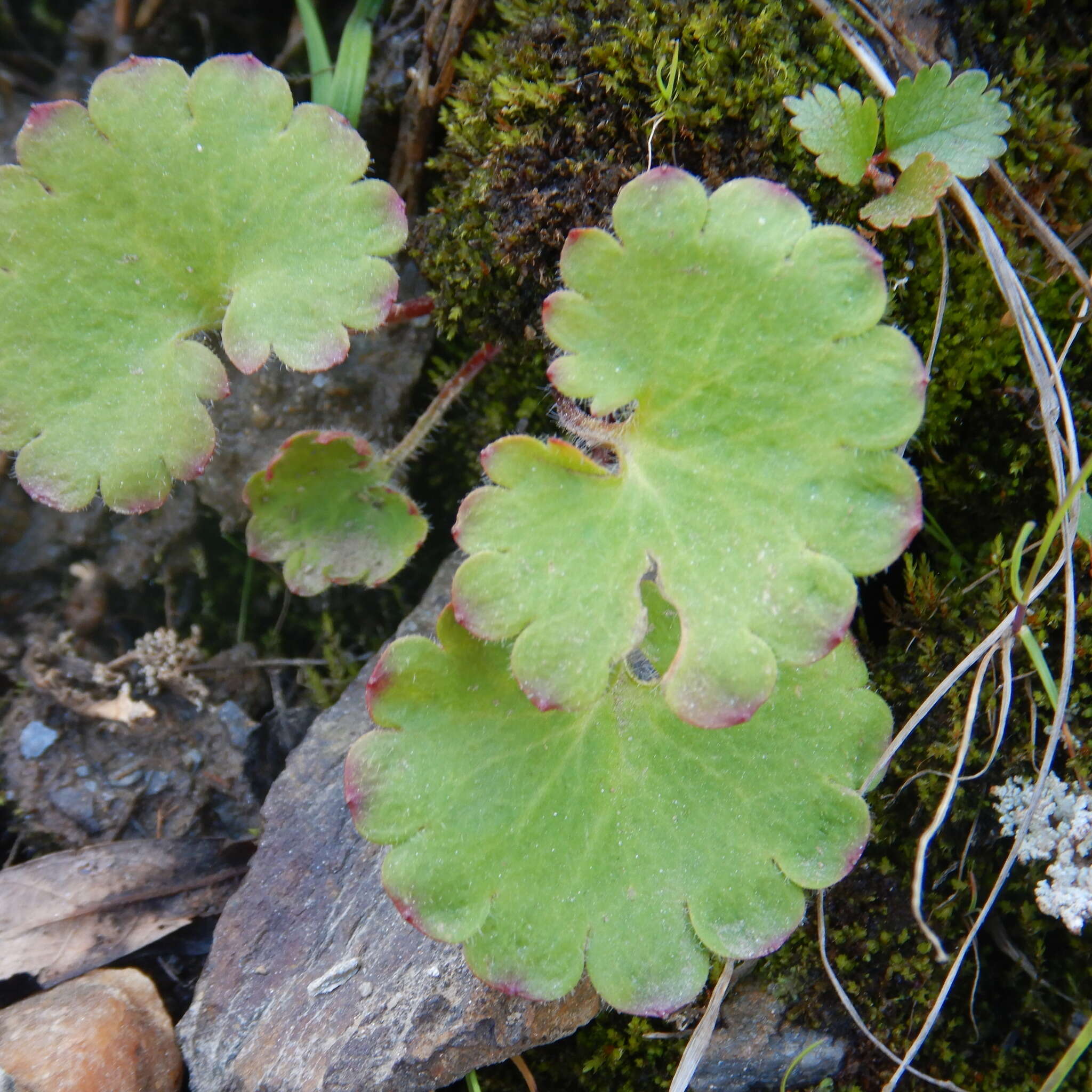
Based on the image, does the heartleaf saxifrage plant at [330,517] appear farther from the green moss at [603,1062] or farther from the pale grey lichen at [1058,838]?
the pale grey lichen at [1058,838]

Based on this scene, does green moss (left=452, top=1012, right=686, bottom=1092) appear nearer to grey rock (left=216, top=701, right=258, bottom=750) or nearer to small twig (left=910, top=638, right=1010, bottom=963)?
small twig (left=910, top=638, right=1010, bottom=963)

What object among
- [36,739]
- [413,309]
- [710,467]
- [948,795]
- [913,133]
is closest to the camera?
[710,467]

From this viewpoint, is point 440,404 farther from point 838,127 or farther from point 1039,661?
point 1039,661

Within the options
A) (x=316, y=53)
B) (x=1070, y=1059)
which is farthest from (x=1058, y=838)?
(x=316, y=53)

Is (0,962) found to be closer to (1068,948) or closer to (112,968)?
(112,968)

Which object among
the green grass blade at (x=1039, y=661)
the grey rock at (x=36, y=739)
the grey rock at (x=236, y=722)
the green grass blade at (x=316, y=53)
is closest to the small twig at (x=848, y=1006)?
the green grass blade at (x=1039, y=661)

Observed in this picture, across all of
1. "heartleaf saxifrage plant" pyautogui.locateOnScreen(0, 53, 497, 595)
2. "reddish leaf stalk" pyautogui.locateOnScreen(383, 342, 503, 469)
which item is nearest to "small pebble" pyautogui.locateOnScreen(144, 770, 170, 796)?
"heartleaf saxifrage plant" pyautogui.locateOnScreen(0, 53, 497, 595)
